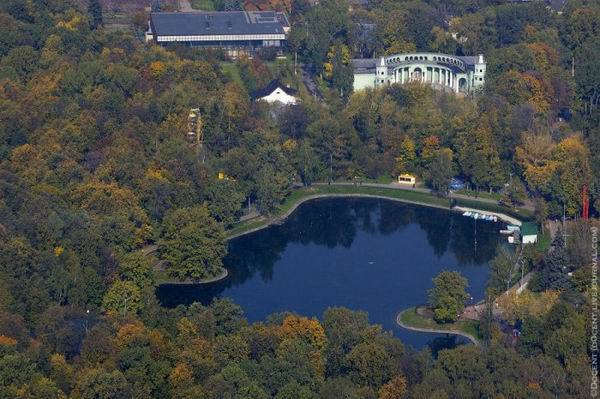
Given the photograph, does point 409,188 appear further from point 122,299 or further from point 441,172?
point 122,299

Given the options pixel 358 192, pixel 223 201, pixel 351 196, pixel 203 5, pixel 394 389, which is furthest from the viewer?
pixel 203 5

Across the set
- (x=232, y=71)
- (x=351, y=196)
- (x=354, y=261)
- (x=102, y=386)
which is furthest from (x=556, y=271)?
(x=232, y=71)

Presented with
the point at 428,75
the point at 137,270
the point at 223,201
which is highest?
the point at 428,75

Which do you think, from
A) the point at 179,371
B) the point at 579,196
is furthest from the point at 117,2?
the point at 179,371

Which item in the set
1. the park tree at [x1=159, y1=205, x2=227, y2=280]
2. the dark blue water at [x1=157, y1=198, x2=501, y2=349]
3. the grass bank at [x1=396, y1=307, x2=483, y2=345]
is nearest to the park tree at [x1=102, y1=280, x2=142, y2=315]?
the dark blue water at [x1=157, y1=198, x2=501, y2=349]

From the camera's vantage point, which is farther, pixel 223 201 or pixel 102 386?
pixel 223 201

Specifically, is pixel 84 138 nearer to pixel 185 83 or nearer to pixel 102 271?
pixel 185 83
